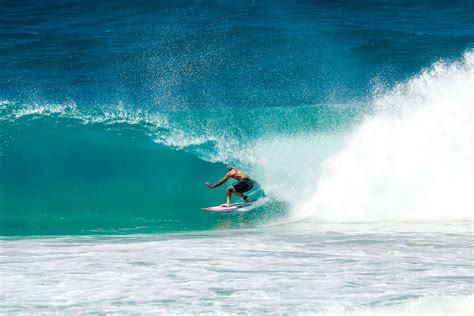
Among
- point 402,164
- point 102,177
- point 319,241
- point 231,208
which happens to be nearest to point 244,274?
point 319,241

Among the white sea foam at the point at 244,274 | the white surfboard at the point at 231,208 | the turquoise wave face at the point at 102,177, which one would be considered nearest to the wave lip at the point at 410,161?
the white surfboard at the point at 231,208

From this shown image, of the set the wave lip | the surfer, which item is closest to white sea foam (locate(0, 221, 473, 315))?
the wave lip

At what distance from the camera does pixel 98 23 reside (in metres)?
27.8

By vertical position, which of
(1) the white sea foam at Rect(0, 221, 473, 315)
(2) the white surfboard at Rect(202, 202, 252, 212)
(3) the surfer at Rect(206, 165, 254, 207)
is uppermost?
(3) the surfer at Rect(206, 165, 254, 207)

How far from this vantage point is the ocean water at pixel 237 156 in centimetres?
610

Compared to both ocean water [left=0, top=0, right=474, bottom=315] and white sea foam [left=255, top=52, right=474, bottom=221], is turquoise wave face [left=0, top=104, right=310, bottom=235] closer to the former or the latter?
ocean water [left=0, top=0, right=474, bottom=315]

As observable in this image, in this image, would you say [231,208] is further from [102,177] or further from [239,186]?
[102,177]

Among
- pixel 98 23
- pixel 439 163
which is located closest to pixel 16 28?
pixel 98 23

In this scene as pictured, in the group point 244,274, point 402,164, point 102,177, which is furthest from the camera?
point 102,177

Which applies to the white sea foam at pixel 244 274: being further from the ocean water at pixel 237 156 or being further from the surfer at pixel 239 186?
the surfer at pixel 239 186

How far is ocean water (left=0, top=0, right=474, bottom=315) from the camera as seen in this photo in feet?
20.0

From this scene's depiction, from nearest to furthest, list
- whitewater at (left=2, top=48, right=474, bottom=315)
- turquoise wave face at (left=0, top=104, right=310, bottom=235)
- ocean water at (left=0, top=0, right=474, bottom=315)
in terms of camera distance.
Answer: whitewater at (left=2, top=48, right=474, bottom=315), ocean water at (left=0, top=0, right=474, bottom=315), turquoise wave face at (left=0, top=104, right=310, bottom=235)

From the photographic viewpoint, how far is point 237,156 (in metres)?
15.2

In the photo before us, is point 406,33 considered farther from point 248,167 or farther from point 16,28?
point 16,28
